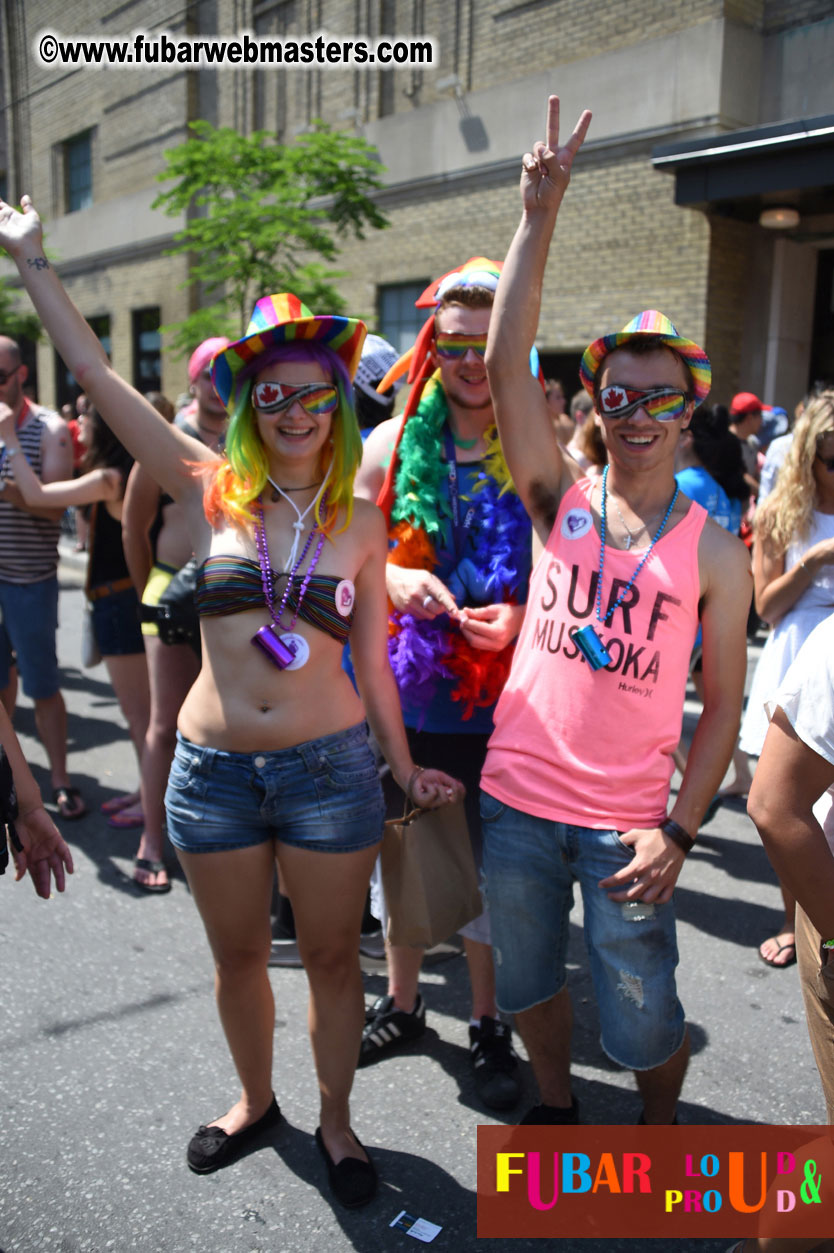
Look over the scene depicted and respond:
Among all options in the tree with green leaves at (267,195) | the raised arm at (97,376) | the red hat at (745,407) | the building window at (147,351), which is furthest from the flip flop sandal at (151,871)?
the building window at (147,351)

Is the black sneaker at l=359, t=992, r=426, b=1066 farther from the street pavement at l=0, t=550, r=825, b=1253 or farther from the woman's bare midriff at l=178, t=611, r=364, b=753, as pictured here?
the woman's bare midriff at l=178, t=611, r=364, b=753

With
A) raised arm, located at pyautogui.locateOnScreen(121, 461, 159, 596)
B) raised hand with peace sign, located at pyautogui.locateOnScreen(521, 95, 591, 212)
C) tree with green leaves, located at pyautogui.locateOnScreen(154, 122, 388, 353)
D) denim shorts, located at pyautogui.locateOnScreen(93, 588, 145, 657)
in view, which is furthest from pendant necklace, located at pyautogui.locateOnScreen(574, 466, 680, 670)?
tree with green leaves, located at pyautogui.locateOnScreen(154, 122, 388, 353)

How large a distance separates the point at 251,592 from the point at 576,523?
29.6 inches

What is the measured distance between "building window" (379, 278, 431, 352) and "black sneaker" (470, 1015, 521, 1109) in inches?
471

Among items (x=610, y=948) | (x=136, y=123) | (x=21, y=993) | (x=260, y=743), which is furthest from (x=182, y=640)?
(x=136, y=123)

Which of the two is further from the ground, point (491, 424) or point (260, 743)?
point (491, 424)

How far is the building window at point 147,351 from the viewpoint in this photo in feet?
62.0

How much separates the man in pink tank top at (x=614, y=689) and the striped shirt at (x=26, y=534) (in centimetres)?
305

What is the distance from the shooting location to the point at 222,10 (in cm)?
1595

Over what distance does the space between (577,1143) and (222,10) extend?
18.0 m

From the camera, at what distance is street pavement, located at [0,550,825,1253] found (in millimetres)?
2224

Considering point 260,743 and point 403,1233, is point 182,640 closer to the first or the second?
point 260,743

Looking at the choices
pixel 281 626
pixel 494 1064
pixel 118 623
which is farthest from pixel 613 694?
pixel 118 623

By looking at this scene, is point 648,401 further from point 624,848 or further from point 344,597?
point 624,848
